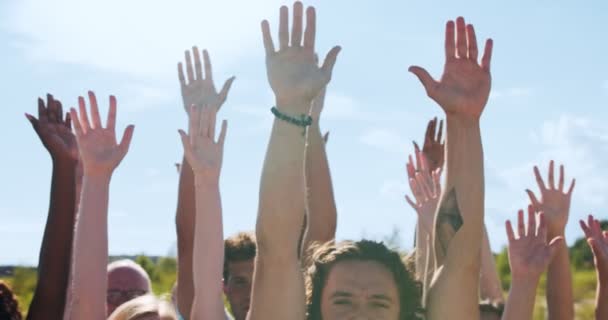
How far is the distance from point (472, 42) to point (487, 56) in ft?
0.26

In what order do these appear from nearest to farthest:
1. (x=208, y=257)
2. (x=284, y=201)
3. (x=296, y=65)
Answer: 1. (x=284, y=201)
2. (x=296, y=65)
3. (x=208, y=257)

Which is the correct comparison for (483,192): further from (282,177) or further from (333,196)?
(333,196)

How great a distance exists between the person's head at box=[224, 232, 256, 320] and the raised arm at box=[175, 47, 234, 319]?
0.74 ft

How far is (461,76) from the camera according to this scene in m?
4.00

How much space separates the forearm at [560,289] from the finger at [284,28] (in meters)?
2.15

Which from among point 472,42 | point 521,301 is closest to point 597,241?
point 521,301

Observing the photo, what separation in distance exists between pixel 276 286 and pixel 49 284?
4.16ft

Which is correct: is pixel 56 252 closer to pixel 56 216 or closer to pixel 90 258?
pixel 56 216

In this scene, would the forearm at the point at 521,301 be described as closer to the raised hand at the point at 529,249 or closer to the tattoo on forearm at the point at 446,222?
the raised hand at the point at 529,249

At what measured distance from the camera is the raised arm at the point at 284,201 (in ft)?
12.1

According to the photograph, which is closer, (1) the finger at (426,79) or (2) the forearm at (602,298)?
(1) the finger at (426,79)

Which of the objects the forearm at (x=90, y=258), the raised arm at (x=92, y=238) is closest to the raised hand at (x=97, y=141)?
the raised arm at (x=92, y=238)

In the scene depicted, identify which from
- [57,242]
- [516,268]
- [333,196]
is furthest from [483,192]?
[57,242]

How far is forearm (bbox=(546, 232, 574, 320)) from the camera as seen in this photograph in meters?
5.30
